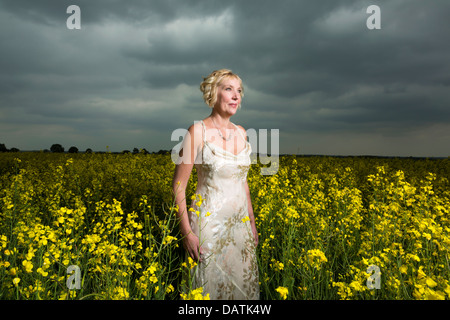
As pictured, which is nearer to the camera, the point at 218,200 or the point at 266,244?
the point at 218,200

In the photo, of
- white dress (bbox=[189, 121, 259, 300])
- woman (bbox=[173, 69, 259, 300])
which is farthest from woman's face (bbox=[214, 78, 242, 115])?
white dress (bbox=[189, 121, 259, 300])

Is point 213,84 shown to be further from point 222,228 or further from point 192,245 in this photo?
point 192,245

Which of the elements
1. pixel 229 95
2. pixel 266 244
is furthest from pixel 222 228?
pixel 229 95

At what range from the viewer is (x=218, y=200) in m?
2.53

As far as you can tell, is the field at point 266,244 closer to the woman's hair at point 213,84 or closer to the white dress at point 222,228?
the white dress at point 222,228

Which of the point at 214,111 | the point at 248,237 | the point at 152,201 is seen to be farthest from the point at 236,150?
the point at 152,201

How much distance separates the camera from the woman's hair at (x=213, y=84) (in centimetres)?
254

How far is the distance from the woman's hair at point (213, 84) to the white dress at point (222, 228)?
0.78 feet

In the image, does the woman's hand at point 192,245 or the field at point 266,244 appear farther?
the woman's hand at point 192,245

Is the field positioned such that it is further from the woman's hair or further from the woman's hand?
the woman's hair

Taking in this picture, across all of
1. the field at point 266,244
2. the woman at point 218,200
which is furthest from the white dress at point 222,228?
the field at point 266,244

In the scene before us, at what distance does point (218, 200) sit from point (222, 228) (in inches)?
9.7

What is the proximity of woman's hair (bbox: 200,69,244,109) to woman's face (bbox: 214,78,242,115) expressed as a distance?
0.11 ft
